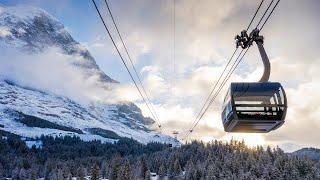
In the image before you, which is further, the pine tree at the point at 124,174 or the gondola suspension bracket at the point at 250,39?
the pine tree at the point at 124,174

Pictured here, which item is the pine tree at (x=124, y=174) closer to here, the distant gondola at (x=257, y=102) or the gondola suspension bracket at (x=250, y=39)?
the distant gondola at (x=257, y=102)

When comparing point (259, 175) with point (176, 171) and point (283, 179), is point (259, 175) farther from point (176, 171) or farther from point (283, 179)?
point (176, 171)

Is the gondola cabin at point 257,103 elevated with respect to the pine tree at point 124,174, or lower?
lower

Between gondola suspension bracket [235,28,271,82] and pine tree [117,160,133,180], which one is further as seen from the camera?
pine tree [117,160,133,180]

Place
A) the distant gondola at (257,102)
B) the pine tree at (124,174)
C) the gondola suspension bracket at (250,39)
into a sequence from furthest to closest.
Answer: the pine tree at (124,174), the distant gondola at (257,102), the gondola suspension bracket at (250,39)

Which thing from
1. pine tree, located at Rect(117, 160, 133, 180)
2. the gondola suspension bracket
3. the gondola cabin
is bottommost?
the gondola cabin

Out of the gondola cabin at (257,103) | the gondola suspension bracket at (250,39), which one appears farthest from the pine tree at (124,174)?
the gondola suspension bracket at (250,39)

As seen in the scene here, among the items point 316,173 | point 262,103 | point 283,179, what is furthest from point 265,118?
point 316,173

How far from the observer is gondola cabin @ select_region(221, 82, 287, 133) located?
1125 inches

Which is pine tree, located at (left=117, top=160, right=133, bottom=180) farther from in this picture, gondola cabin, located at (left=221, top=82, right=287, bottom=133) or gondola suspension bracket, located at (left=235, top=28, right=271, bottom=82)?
gondola suspension bracket, located at (left=235, top=28, right=271, bottom=82)

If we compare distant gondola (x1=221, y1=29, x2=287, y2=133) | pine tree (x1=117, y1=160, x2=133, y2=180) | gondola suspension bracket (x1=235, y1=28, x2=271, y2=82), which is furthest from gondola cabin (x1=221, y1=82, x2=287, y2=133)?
pine tree (x1=117, y1=160, x2=133, y2=180)

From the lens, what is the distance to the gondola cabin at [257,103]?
28.6 meters

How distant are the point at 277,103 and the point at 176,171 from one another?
16989 cm

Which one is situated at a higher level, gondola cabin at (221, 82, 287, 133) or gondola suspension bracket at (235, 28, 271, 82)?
gondola suspension bracket at (235, 28, 271, 82)
